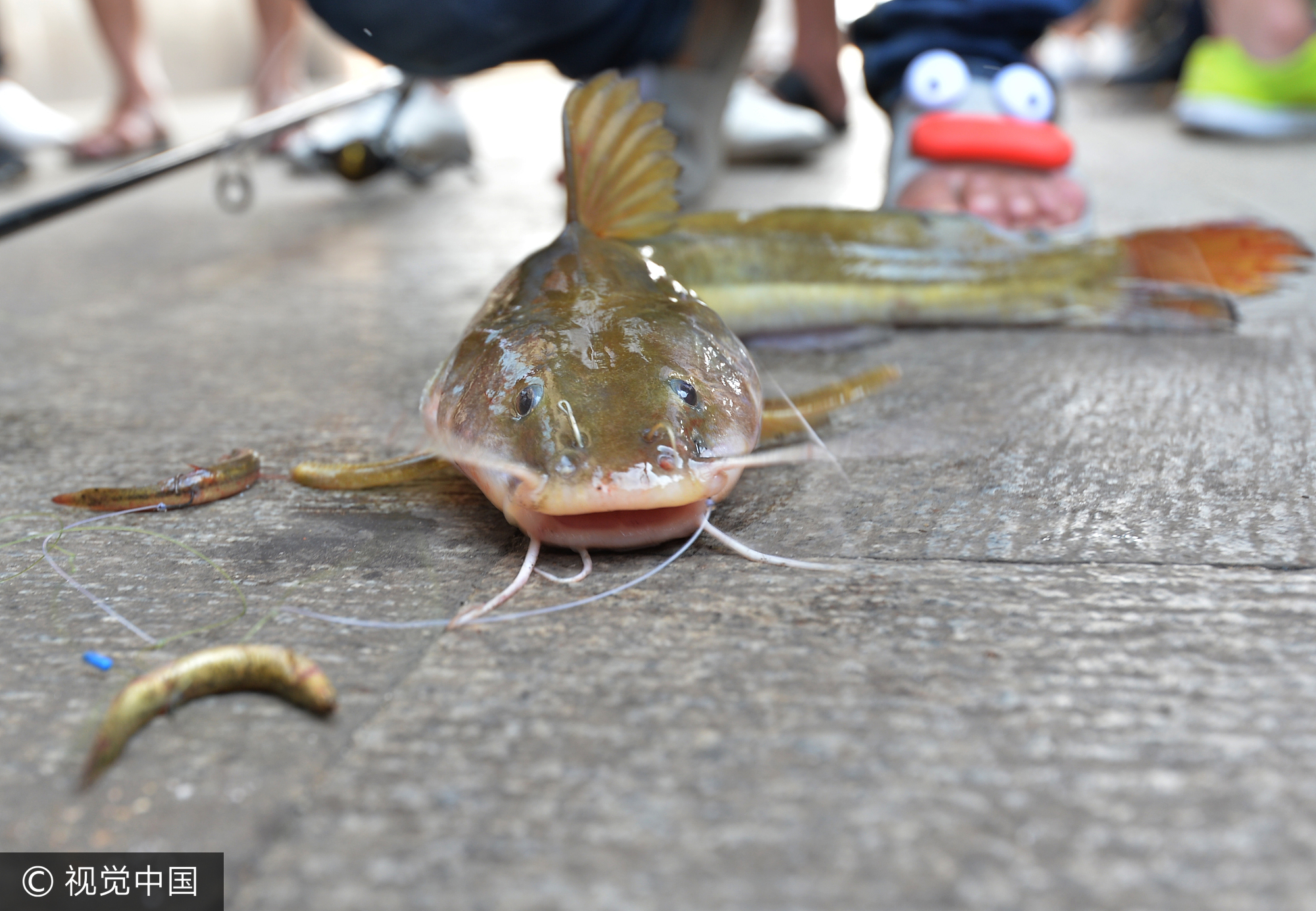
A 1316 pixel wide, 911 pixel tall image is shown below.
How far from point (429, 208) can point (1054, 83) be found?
5.50 feet

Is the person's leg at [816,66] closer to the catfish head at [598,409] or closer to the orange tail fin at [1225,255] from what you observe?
the orange tail fin at [1225,255]

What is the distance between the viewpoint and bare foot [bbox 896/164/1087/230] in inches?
73.9

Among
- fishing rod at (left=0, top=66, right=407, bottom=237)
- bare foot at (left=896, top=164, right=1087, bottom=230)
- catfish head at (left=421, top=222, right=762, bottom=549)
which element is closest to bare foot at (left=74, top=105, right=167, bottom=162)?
fishing rod at (left=0, top=66, right=407, bottom=237)

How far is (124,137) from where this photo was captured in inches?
169

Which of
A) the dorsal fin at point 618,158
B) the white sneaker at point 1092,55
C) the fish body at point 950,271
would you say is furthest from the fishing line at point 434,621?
the white sneaker at point 1092,55

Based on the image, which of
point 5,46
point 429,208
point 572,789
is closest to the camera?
point 572,789

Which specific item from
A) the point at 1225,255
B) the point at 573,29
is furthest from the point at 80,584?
the point at 573,29

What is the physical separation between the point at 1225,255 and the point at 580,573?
1166 mm

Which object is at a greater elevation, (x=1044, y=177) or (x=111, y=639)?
(x=1044, y=177)

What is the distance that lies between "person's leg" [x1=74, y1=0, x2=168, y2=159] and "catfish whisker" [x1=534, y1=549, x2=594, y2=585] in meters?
4.15

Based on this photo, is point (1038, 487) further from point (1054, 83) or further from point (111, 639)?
point (1054, 83)

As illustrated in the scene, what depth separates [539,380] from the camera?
3.05 ft

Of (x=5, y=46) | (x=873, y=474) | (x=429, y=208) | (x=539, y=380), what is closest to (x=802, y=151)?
(x=429, y=208)

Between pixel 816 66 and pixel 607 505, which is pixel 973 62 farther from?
pixel 816 66
